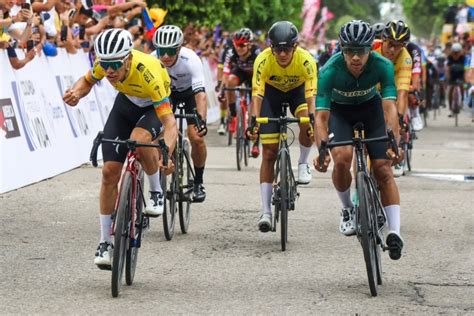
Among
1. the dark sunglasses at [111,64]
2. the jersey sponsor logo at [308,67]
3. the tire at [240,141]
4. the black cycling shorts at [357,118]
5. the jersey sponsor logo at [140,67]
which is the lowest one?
the tire at [240,141]

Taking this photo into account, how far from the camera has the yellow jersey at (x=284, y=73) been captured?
34.5 feet

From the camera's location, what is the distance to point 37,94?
48.9 ft

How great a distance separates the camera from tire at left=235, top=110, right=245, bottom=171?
646 inches

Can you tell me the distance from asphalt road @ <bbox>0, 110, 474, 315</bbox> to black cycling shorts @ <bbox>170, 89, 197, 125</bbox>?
112cm

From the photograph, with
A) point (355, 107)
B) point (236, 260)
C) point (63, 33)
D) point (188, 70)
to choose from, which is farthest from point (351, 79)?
point (63, 33)

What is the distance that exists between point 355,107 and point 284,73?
1.93m

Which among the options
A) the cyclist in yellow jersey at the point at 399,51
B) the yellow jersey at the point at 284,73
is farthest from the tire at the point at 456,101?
the yellow jersey at the point at 284,73

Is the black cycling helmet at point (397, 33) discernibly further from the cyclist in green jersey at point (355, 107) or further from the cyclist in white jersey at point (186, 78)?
the cyclist in green jersey at point (355, 107)

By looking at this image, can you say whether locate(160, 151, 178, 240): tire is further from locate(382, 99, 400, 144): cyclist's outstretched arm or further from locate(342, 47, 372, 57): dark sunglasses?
locate(342, 47, 372, 57): dark sunglasses

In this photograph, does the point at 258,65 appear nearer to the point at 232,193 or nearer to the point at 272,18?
the point at 232,193

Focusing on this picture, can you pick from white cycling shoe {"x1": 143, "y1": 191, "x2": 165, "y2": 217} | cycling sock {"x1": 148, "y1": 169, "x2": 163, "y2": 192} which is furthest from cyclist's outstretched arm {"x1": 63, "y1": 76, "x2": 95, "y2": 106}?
white cycling shoe {"x1": 143, "y1": 191, "x2": 165, "y2": 217}

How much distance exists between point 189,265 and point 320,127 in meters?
1.50

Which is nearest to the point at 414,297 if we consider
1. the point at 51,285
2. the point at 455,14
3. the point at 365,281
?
the point at 365,281

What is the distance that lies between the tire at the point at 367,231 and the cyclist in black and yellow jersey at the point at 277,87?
220cm
